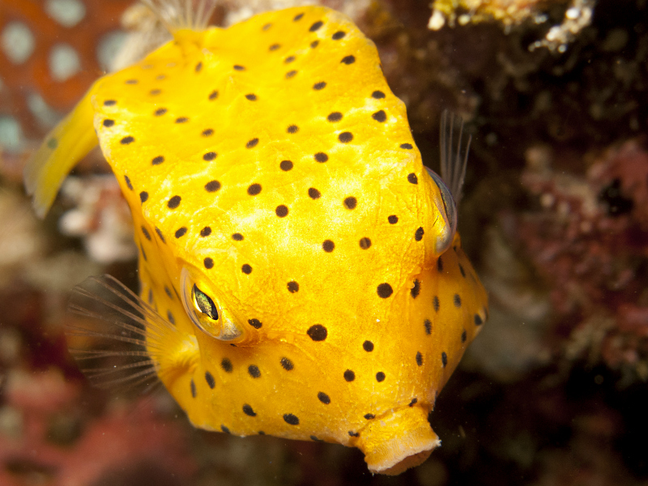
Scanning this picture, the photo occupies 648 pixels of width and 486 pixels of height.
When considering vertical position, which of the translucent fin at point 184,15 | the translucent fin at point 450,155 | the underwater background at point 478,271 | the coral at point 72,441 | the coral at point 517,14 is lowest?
the coral at point 72,441

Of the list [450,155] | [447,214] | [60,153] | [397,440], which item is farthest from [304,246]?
[60,153]

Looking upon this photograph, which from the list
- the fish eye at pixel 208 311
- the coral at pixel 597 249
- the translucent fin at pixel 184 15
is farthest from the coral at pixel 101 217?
the coral at pixel 597 249

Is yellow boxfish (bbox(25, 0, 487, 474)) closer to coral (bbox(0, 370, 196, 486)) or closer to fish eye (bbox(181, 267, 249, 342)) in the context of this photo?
fish eye (bbox(181, 267, 249, 342))

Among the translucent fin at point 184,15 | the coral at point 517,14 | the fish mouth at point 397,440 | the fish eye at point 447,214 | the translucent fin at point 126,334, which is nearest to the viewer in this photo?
the fish mouth at point 397,440

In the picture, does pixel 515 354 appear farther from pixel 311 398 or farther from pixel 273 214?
pixel 273 214

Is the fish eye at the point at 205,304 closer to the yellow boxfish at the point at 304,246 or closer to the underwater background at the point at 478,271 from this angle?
the yellow boxfish at the point at 304,246

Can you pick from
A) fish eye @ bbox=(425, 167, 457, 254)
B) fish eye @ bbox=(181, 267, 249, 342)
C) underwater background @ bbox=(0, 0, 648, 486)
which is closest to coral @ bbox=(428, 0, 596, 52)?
underwater background @ bbox=(0, 0, 648, 486)

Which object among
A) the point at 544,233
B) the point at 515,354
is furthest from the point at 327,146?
the point at 515,354
